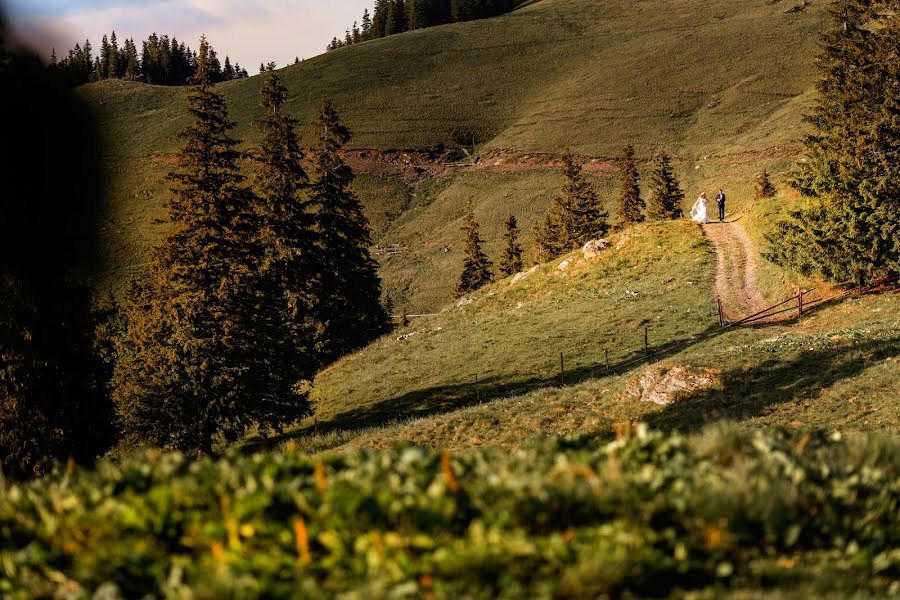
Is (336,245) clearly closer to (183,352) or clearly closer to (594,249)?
(594,249)

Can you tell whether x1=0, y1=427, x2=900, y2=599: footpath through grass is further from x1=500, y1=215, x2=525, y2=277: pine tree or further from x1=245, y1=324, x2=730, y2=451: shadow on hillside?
x1=500, y1=215, x2=525, y2=277: pine tree

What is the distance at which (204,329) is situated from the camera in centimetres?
2602

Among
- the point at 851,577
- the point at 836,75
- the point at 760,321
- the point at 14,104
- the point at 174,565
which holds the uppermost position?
the point at 836,75

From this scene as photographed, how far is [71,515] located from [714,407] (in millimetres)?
18023

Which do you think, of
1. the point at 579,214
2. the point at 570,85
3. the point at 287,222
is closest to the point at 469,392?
the point at 287,222

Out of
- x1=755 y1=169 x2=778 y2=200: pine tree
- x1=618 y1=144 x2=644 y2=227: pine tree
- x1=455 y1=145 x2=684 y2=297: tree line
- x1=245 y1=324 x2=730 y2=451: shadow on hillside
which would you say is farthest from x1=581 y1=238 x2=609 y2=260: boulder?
x1=618 y1=144 x2=644 y2=227: pine tree

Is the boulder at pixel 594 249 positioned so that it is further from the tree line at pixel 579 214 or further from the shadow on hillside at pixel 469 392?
the tree line at pixel 579 214

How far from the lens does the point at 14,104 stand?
6.09 metres

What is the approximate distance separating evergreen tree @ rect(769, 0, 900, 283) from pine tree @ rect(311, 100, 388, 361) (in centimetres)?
2616

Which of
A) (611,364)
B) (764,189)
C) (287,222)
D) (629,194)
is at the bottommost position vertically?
(611,364)

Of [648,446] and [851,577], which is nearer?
[851,577]

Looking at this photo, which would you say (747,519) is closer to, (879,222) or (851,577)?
(851,577)

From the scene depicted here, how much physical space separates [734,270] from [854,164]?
9.01m

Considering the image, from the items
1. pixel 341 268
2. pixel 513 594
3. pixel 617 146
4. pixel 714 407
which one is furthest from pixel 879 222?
pixel 617 146
